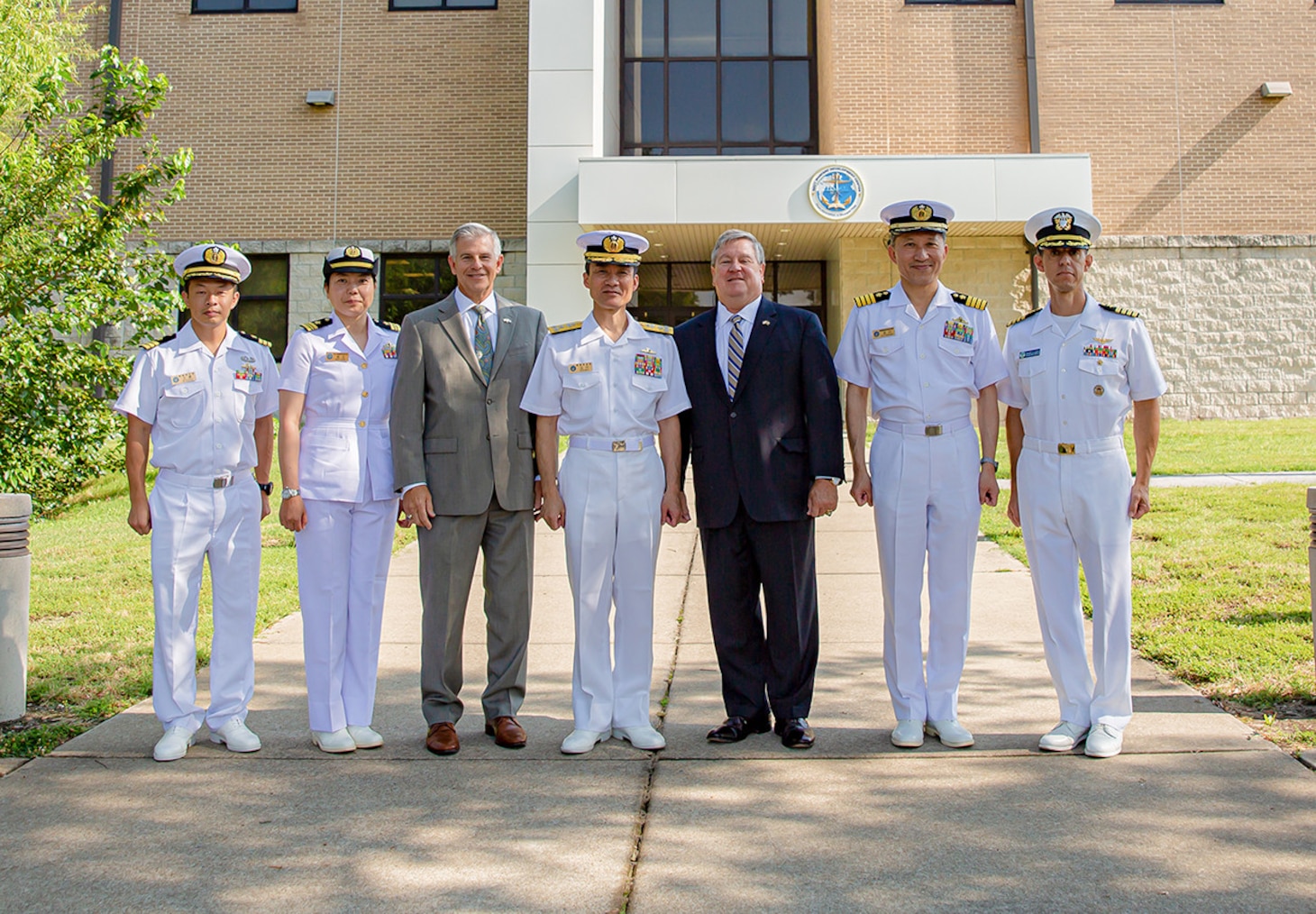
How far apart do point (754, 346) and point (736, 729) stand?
5.38 feet

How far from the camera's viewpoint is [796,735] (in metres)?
4.53

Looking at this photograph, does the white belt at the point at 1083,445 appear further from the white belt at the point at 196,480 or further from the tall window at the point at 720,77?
the tall window at the point at 720,77

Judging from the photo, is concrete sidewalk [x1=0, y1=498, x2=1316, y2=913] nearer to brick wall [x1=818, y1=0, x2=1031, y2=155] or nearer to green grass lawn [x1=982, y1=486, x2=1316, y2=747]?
green grass lawn [x1=982, y1=486, x2=1316, y2=747]

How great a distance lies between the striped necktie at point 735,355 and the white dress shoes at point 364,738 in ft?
6.93

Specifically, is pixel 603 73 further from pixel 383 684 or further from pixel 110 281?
pixel 383 684

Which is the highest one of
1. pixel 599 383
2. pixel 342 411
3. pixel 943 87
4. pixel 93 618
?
pixel 943 87

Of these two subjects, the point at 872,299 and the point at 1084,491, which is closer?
the point at 1084,491

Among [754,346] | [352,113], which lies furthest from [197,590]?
[352,113]

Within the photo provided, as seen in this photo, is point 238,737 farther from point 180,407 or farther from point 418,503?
point 180,407

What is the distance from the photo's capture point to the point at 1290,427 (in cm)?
1772

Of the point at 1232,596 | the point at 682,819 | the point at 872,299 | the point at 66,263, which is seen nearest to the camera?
the point at 682,819

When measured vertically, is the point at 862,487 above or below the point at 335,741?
above

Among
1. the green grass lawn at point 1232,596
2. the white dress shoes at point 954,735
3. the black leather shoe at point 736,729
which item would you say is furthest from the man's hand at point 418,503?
the green grass lawn at point 1232,596

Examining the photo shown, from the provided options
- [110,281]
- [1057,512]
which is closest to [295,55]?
[110,281]
